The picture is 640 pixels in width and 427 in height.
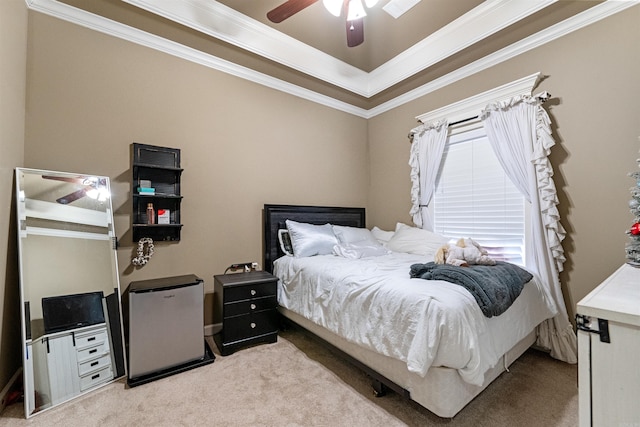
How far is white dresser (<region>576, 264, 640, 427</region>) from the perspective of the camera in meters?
0.84

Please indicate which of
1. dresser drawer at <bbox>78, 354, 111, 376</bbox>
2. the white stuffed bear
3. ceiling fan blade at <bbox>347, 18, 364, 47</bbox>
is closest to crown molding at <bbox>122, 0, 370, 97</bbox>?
ceiling fan blade at <bbox>347, 18, 364, 47</bbox>

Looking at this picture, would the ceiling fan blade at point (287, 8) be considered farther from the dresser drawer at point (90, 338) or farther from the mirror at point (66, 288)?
the dresser drawer at point (90, 338)

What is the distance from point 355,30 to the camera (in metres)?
1.99

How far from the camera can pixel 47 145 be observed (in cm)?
212

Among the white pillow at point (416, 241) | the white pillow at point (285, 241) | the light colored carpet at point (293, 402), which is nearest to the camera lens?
the light colored carpet at point (293, 402)

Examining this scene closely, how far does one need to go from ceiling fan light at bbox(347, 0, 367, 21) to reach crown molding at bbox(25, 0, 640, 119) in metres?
1.59

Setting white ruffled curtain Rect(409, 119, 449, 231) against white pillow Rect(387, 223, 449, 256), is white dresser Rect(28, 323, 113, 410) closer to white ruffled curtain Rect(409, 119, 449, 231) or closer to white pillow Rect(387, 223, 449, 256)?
white pillow Rect(387, 223, 449, 256)

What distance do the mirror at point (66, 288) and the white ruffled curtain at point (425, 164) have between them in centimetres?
323

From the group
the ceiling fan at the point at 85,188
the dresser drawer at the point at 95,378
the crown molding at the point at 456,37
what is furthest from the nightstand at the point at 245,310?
the crown molding at the point at 456,37

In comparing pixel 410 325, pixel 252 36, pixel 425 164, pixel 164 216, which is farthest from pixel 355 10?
pixel 164 216

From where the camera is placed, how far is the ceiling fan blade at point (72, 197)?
203 centimetres

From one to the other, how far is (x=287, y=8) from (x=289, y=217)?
2.08m

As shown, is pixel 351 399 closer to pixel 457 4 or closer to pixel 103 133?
pixel 103 133

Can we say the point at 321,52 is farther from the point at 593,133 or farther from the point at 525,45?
the point at 593,133
